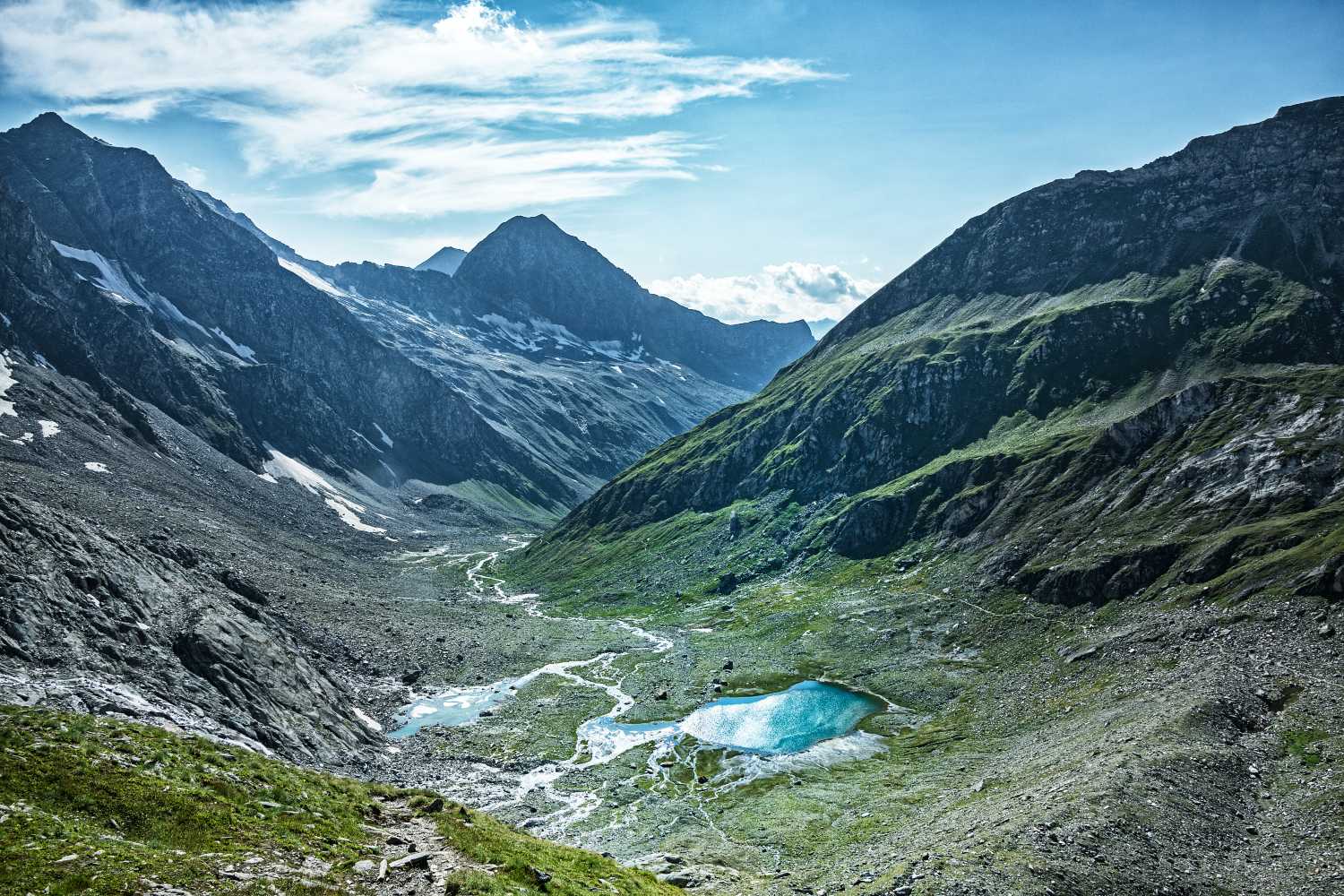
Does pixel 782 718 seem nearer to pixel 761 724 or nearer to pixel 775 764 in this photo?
pixel 761 724

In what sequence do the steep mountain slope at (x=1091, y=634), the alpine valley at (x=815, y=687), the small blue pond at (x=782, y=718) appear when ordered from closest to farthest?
the alpine valley at (x=815, y=687)
the steep mountain slope at (x=1091, y=634)
the small blue pond at (x=782, y=718)

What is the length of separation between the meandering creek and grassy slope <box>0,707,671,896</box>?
3734 centimetres

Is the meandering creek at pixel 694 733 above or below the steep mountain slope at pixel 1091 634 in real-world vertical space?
below

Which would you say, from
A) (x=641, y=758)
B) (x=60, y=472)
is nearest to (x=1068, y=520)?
(x=641, y=758)

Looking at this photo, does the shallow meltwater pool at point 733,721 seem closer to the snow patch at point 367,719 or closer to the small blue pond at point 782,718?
the small blue pond at point 782,718

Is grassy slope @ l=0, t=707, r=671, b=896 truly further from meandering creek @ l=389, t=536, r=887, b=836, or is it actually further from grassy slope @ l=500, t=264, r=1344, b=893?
meandering creek @ l=389, t=536, r=887, b=836

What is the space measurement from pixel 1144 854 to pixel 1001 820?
823 cm

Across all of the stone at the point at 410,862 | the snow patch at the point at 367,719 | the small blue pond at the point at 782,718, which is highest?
the stone at the point at 410,862

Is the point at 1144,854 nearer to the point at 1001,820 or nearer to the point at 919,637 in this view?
the point at 1001,820

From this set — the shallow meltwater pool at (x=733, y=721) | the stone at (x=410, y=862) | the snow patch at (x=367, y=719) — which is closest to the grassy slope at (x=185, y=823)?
the stone at (x=410, y=862)

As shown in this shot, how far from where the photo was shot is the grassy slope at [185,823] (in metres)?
26.9

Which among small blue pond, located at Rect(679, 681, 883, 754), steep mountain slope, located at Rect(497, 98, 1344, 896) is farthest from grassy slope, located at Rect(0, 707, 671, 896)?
small blue pond, located at Rect(679, 681, 883, 754)

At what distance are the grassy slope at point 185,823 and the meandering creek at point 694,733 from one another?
123 ft

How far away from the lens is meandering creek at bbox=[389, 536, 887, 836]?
282 ft
